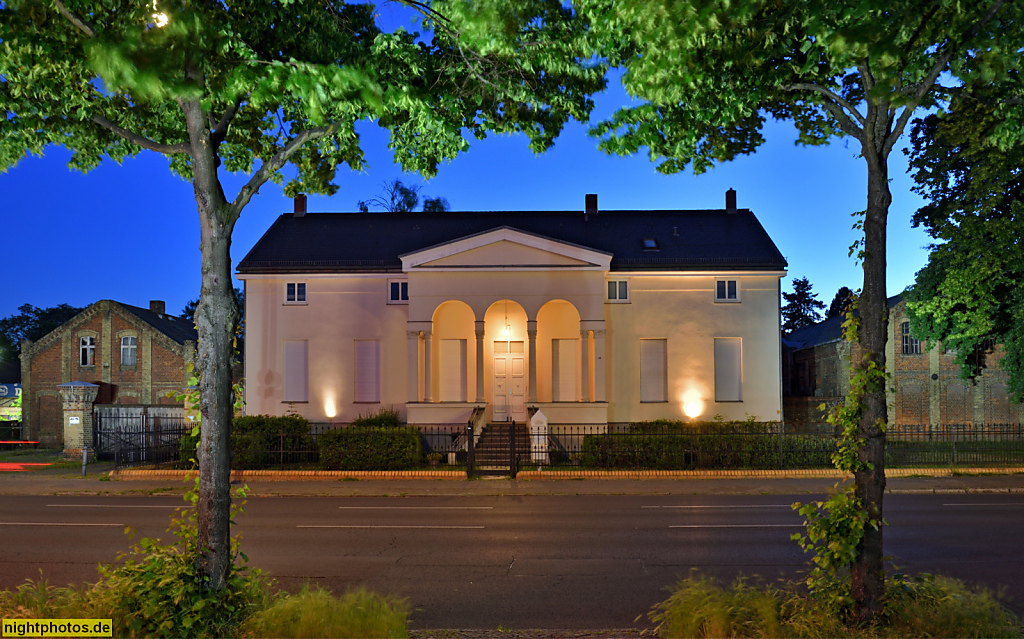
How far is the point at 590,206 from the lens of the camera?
2959 centimetres

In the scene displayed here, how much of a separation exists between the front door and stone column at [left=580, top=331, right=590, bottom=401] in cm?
298

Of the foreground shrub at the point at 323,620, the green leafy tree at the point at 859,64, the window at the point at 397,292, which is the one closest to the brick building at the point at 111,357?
the window at the point at 397,292

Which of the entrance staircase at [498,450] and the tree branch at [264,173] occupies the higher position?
the tree branch at [264,173]

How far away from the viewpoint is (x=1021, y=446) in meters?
20.7

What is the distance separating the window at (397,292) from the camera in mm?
25953

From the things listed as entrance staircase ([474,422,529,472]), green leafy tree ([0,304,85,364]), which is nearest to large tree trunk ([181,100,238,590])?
entrance staircase ([474,422,529,472])

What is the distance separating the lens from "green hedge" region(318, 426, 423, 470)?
60.8 ft

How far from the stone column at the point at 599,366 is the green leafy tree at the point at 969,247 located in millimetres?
10772

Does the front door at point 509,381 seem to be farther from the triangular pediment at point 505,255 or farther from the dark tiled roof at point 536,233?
the dark tiled roof at point 536,233

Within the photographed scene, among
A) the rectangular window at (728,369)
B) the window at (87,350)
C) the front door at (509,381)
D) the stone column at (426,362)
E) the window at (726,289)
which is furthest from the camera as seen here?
the window at (87,350)

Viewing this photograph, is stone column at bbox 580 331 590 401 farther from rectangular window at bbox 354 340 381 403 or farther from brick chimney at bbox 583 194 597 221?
rectangular window at bbox 354 340 381 403

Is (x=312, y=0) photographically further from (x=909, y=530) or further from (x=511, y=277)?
(x=511, y=277)

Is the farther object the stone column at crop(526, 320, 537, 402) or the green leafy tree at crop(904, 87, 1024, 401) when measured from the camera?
the stone column at crop(526, 320, 537, 402)

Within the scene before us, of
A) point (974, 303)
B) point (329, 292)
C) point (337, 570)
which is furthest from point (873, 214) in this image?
point (329, 292)
